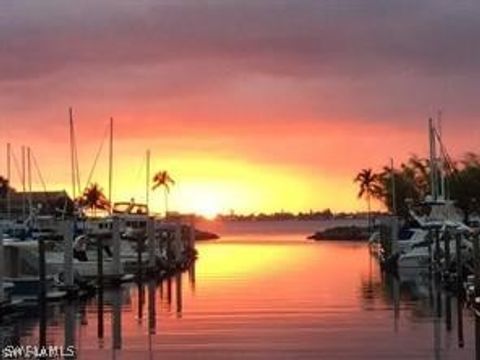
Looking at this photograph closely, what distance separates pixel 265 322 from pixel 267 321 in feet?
0.94

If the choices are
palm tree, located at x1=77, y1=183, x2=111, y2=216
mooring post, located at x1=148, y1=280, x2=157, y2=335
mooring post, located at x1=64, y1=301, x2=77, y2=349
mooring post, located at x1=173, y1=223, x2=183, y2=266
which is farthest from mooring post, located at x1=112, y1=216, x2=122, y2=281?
palm tree, located at x1=77, y1=183, x2=111, y2=216

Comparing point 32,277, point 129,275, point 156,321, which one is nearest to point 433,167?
point 129,275

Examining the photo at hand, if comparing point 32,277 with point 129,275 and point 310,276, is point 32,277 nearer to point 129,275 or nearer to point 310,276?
point 129,275

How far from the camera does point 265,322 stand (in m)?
31.4

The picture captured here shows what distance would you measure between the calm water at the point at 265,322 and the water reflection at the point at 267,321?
29mm

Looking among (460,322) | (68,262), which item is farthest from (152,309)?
(460,322)

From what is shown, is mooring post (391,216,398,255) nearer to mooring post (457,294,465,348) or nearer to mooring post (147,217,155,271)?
mooring post (147,217,155,271)

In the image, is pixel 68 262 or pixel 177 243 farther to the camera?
pixel 177 243

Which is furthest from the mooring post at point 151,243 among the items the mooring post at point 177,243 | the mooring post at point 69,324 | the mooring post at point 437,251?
the mooring post at point 69,324

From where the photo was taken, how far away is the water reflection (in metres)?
25.1

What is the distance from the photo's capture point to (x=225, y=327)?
30219 mm

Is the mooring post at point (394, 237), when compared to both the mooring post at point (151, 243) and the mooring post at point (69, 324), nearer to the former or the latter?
the mooring post at point (151, 243)

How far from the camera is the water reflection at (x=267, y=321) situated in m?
25.1

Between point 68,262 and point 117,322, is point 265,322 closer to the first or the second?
point 117,322
